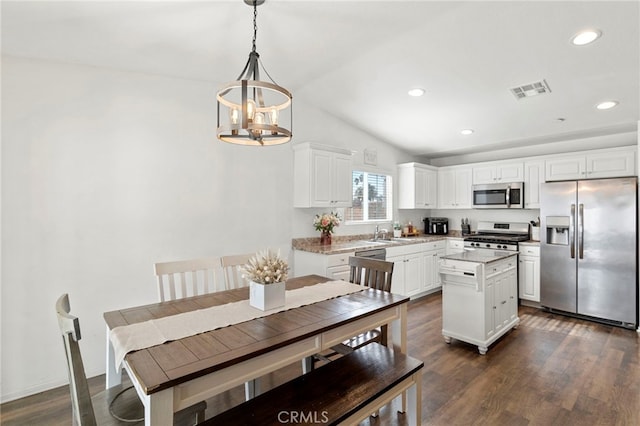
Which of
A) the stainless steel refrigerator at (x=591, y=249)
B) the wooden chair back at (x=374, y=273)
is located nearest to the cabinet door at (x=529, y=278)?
the stainless steel refrigerator at (x=591, y=249)

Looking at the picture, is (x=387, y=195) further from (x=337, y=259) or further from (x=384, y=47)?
(x=384, y=47)

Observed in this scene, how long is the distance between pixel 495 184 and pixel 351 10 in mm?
3999

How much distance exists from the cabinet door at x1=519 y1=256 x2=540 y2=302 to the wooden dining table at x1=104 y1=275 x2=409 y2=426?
339cm

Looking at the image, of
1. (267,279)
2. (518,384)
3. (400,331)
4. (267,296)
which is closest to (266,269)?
(267,279)

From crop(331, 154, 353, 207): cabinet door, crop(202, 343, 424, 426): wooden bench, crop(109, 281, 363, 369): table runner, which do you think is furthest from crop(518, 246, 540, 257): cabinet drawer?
crop(109, 281, 363, 369): table runner

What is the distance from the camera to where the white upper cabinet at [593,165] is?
3975 mm

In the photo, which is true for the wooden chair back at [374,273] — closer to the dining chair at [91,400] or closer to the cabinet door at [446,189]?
the dining chair at [91,400]

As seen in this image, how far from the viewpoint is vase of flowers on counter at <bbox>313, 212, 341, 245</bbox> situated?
420 cm

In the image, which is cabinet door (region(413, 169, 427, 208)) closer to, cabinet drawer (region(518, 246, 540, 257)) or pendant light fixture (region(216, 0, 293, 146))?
cabinet drawer (region(518, 246, 540, 257))

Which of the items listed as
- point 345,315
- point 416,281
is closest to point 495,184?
point 416,281

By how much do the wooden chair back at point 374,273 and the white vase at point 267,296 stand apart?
2.93 feet

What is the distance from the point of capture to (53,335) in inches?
98.6

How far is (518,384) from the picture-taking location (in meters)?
2.51

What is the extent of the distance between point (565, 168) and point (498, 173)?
89 centimetres
